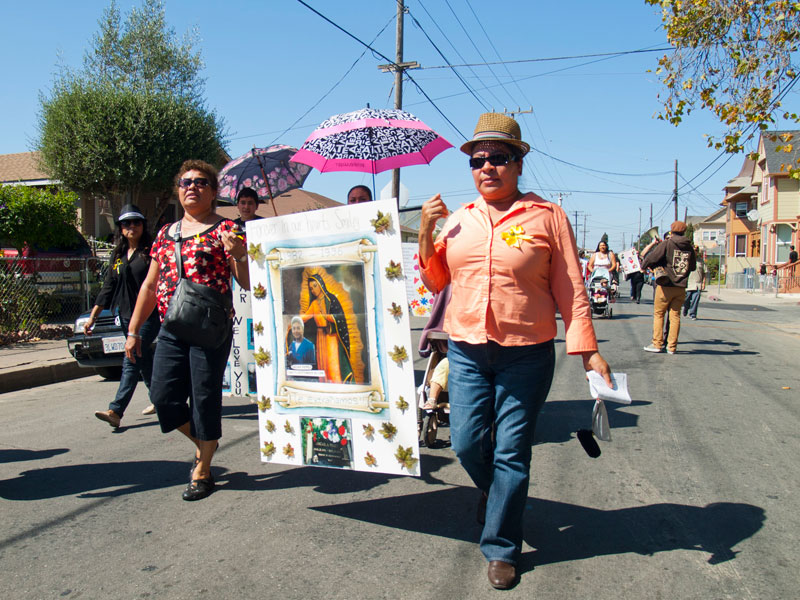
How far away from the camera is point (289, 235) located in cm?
347

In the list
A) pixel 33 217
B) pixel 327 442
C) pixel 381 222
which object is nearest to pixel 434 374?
pixel 327 442

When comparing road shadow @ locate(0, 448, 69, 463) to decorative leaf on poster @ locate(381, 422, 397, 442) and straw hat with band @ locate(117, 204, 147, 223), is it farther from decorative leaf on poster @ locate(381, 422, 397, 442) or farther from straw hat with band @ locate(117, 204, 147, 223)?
decorative leaf on poster @ locate(381, 422, 397, 442)

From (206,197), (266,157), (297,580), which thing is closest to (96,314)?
(266,157)

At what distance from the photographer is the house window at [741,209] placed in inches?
2080

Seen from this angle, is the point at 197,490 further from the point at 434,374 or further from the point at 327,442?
the point at 434,374

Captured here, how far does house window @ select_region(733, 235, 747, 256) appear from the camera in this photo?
5309 cm

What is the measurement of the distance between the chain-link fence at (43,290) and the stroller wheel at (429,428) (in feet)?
28.6

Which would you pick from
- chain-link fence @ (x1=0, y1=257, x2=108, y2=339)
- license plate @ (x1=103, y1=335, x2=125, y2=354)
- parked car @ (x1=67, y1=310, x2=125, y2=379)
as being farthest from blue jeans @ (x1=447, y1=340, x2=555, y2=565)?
chain-link fence @ (x1=0, y1=257, x2=108, y2=339)

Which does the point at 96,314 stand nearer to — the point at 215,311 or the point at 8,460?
the point at 8,460

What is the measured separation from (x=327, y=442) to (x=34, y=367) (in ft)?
21.6

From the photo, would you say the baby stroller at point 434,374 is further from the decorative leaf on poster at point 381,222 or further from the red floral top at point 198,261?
the red floral top at point 198,261

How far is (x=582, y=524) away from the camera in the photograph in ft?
11.2

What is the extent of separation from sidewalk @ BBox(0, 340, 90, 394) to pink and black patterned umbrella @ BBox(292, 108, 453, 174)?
16.1 ft

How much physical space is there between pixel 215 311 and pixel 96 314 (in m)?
2.84
